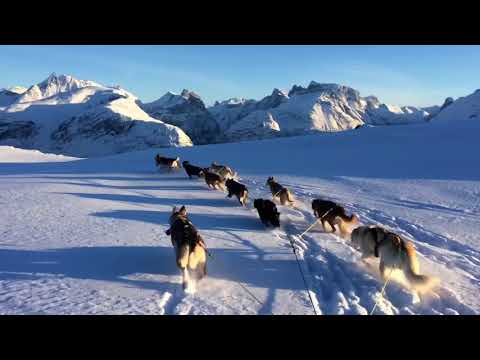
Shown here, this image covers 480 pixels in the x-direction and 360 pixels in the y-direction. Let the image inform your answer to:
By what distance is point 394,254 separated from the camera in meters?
4.94

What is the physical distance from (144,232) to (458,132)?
22.2m

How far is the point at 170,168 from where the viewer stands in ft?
57.5

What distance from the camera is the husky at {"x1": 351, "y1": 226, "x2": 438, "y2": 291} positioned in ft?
15.3

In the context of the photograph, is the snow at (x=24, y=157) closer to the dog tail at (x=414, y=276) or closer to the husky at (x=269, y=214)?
the husky at (x=269, y=214)

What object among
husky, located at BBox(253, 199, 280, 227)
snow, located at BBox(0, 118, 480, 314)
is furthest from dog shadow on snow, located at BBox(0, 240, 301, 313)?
husky, located at BBox(253, 199, 280, 227)

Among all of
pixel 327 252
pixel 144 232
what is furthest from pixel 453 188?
pixel 144 232

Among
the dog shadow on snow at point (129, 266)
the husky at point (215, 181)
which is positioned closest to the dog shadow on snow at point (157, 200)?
the husky at point (215, 181)

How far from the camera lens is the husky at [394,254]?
4.66 meters

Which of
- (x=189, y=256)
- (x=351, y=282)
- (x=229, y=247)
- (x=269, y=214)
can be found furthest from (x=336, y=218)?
(x=189, y=256)

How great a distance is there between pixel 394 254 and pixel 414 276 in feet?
1.22

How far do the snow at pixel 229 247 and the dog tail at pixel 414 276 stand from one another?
0.49 ft
